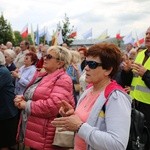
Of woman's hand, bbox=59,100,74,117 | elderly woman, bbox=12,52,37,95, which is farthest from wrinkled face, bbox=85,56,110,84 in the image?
elderly woman, bbox=12,52,37,95

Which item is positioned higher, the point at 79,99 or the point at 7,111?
the point at 79,99

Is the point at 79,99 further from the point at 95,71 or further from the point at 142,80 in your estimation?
the point at 142,80

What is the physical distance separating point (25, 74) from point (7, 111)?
1723 mm

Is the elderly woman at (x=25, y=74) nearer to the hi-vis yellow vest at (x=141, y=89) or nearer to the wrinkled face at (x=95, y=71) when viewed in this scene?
the hi-vis yellow vest at (x=141, y=89)

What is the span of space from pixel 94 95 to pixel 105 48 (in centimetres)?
36

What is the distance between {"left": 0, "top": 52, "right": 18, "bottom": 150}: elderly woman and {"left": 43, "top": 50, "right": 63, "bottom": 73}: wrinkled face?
2.83 ft

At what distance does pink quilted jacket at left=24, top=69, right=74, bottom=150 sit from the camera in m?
A: 4.03

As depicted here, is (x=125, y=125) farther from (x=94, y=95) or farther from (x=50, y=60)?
(x=50, y=60)

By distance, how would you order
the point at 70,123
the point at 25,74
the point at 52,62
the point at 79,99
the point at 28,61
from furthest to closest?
the point at 28,61 < the point at 25,74 < the point at 52,62 < the point at 79,99 < the point at 70,123

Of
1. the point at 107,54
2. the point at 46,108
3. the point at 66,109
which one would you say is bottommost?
the point at 46,108

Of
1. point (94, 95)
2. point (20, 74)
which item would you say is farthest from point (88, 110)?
point (20, 74)

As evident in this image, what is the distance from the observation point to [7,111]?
16.6ft

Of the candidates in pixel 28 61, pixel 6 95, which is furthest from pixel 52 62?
pixel 28 61

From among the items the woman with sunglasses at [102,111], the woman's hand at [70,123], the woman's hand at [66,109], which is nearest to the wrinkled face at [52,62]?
the woman with sunglasses at [102,111]
